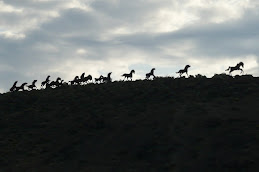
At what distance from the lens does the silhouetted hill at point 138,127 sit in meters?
28.4

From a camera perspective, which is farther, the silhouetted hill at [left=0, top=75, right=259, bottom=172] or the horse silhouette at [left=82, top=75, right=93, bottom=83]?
the horse silhouette at [left=82, top=75, right=93, bottom=83]

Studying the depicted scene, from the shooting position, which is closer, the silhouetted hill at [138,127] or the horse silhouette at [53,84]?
the silhouetted hill at [138,127]

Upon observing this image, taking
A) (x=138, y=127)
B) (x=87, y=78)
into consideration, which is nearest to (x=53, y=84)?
(x=87, y=78)

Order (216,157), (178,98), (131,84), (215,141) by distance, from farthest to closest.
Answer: (131,84) < (178,98) < (215,141) < (216,157)

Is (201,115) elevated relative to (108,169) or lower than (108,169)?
elevated

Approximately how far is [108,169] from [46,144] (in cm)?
824

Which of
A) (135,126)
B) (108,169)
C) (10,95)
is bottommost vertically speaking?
(108,169)

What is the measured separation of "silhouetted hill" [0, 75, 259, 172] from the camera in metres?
28.4

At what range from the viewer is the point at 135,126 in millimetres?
34812

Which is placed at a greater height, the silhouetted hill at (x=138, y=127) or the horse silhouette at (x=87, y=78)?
the horse silhouette at (x=87, y=78)

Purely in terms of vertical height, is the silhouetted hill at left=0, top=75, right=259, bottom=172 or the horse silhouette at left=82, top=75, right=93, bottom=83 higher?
the horse silhouette at left=82, top=75, right=93, bottom=83

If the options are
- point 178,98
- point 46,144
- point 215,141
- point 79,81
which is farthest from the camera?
point 79,81

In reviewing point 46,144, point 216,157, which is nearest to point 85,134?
point 46,144

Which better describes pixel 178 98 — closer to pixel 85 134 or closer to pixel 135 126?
pixel 135 126
